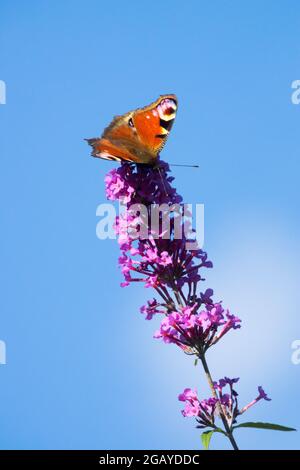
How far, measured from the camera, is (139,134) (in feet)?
15.9

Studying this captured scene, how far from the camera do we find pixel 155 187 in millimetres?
4316

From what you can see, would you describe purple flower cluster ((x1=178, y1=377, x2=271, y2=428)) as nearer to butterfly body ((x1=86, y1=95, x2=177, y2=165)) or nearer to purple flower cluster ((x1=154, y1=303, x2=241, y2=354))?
purple flower cluster ((x1=154, y1=303, x2=241, y2=354))

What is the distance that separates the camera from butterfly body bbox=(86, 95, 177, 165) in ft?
14.4

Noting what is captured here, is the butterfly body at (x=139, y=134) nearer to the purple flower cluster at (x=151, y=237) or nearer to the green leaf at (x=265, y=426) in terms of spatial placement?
the purple flower cluster at (x=151, y=237)

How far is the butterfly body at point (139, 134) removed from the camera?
4.39m

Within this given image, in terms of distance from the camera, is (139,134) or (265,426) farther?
(139,134)

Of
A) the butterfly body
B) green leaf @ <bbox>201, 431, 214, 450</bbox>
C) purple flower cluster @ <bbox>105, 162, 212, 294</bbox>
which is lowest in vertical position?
green leaf @ <bbox>201, 431, 214, 450</bbox>

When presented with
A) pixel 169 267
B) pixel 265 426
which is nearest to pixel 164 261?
pixel 169 267

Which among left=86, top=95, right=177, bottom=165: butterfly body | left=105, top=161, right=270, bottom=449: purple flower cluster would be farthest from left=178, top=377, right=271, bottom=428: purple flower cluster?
left=86, top=95, right=177, bottom=165: butterfly body

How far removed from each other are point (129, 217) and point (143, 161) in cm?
55

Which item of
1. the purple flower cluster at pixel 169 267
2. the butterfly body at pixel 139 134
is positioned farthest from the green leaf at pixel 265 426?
the butterfly body at pixel 139 134

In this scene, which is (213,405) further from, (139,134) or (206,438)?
(139,134)

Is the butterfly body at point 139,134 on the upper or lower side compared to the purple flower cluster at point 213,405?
upper

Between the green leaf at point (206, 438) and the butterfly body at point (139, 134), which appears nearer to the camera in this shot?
the green leaf at point (206, 438)
